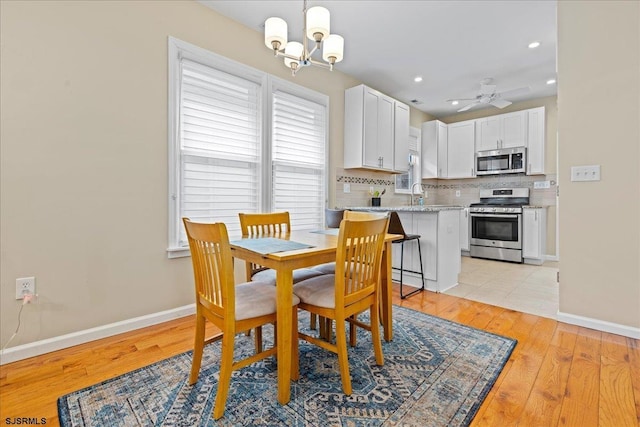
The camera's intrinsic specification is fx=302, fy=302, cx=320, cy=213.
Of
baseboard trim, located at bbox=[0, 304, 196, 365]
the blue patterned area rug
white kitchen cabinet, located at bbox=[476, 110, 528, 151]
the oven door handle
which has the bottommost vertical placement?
the blue patterned area rug

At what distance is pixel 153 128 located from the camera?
2350 mm

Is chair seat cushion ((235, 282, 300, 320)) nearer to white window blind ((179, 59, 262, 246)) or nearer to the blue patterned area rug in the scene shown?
the blue patterned area rug

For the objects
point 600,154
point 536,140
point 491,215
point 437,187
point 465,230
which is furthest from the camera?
point 437,187

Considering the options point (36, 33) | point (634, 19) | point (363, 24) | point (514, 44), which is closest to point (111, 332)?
point (36, 33)

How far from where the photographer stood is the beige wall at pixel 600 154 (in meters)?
2.14

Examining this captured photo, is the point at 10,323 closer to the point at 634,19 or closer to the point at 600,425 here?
the point at 600,425

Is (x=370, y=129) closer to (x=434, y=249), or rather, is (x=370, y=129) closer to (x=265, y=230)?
(x=434, y=249)

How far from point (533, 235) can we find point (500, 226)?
0.45 meters

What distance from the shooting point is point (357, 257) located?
61.8 inches

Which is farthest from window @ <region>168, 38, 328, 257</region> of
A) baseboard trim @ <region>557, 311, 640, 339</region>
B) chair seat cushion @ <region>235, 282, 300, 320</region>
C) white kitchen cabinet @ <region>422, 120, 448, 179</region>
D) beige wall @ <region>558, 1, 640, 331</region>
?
white kitchen cabinet @ <region>422, 120, 448, 179</region>

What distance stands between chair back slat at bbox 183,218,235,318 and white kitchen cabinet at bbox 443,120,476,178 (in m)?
5.27

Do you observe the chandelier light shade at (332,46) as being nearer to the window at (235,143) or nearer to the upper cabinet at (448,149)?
the window at (235,143)

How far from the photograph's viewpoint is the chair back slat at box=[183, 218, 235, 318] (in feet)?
4.32

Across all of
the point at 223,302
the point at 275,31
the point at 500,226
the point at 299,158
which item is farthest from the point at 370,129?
→ the point at 223,302
